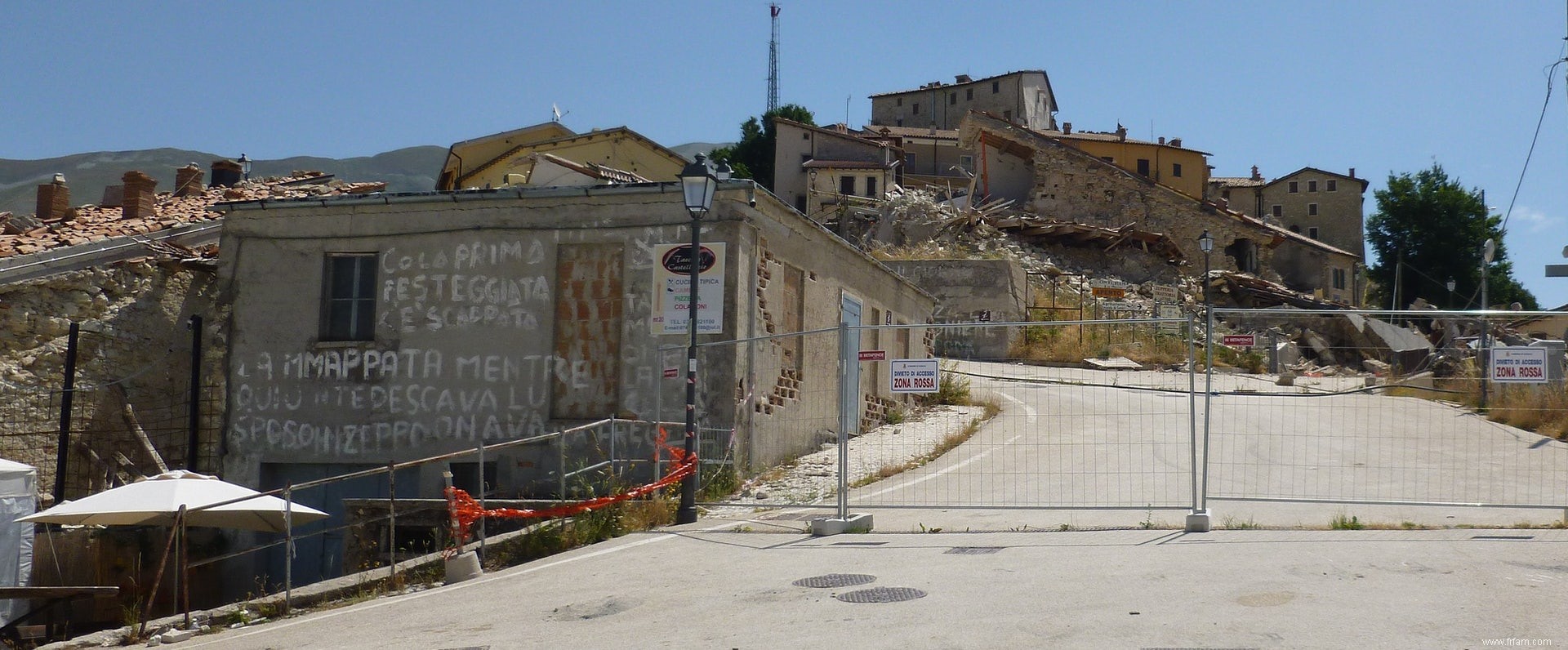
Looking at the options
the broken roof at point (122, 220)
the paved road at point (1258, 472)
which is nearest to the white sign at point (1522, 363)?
the paved road at point (1258, 472)

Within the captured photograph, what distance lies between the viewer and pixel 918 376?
462 inches

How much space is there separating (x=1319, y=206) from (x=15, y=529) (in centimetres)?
7473

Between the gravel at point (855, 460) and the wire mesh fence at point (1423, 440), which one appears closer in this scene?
the wire mesh fence at point (1423, 440)

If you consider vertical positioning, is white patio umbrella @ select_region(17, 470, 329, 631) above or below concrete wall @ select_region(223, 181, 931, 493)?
below

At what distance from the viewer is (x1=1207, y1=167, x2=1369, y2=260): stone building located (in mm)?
74062

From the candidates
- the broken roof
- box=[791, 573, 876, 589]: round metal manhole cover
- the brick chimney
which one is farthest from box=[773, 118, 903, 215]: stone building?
box=[791, 573, 876, 589]: round metal manhole cover

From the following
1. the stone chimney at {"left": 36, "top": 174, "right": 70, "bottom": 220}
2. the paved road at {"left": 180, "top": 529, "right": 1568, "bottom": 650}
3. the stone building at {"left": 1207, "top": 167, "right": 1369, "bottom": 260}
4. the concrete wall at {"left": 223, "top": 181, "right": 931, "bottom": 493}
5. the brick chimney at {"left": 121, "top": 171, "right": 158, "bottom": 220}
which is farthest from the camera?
the stone building at {"left": 1207, "top": 167, "right": 1369, "bottom": 260}

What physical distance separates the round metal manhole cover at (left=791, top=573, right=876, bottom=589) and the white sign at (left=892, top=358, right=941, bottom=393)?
9.89 feet

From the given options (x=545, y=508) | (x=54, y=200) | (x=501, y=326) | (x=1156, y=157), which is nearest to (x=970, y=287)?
(x=501, y=326)

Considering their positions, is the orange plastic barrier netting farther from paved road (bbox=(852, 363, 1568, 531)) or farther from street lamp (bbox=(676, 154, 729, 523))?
paved road (bbox=(852, 363, 1568, 531))

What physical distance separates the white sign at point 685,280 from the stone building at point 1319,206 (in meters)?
65.7

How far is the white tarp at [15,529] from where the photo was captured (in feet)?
47.6

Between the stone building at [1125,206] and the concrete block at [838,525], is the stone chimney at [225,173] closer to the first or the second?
the concrete block at [838,525]

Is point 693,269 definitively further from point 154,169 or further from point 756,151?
point 756,151
